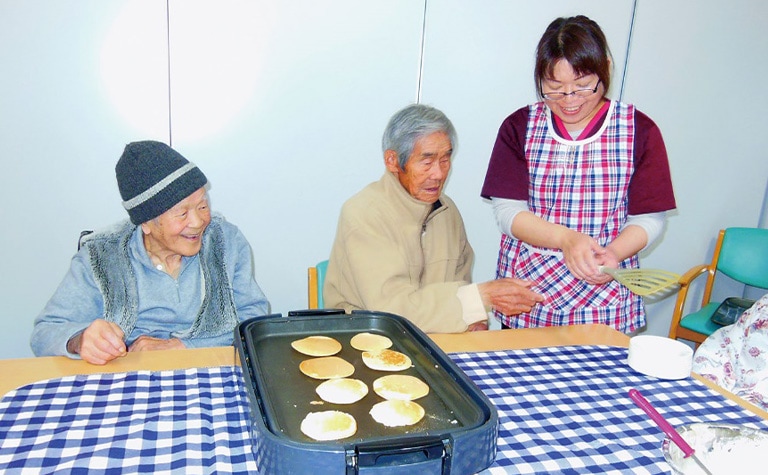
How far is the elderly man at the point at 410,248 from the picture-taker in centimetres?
176

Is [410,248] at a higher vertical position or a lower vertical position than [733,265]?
higher

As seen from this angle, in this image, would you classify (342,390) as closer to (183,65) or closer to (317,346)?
(317,346)

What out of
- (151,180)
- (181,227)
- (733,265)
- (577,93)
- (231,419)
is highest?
(577,93)

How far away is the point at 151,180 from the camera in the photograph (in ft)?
5.29

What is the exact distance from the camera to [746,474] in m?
1.03

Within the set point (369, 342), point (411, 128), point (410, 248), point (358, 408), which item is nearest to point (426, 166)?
point (411, 128)

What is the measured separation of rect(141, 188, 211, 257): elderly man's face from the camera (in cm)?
166

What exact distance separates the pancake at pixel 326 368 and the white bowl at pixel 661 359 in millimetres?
678

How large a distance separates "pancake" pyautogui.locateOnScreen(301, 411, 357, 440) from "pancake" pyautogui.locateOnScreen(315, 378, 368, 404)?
5 centimetres

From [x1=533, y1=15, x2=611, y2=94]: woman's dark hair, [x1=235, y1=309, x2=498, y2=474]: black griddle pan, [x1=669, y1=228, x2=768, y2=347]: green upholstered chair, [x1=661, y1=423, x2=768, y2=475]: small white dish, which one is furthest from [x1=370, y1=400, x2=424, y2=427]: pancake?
[x1=669, y1=228, x2=768, y2=347]: green upholstered chair

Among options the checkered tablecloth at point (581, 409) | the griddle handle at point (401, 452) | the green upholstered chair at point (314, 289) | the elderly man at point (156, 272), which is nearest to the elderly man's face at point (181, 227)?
the elderly man at point (156, 272)

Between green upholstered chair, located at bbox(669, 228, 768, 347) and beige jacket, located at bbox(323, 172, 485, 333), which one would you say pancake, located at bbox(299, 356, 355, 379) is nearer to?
beige jacket, located at bbox(323, 172, 485, 333)

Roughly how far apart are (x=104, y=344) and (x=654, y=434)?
1.15 m

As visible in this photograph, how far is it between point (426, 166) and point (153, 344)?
918 millimetres
